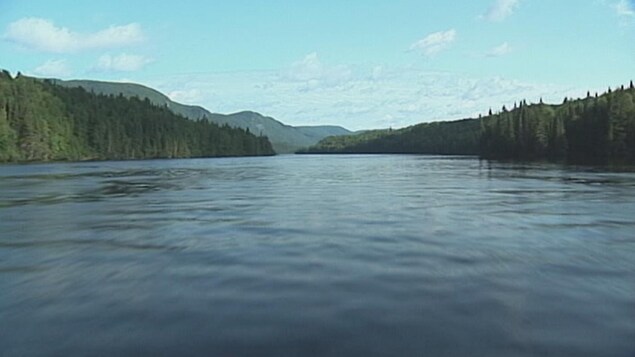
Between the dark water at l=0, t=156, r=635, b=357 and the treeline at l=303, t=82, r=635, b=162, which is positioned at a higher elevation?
the treeline at l=303, t=82, r=635, b=162

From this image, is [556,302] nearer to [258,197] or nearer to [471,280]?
[471,280]

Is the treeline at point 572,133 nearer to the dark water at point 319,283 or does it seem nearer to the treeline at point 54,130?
the dark water at point 319,283

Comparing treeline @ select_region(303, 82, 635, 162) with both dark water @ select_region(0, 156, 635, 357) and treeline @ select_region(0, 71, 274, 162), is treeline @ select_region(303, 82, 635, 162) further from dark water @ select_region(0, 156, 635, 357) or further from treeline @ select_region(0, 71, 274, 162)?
treeline @ select_region(0, 71, 274, 162)

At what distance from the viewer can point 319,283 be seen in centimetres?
1369

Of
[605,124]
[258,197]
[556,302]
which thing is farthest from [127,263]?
[605,124]

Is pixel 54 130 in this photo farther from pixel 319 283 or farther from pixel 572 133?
pixel 319 283

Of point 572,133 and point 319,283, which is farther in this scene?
point 572,133

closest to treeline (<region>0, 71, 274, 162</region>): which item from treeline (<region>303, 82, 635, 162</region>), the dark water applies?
treeline (<region>303, 82, 635, 162</region>)

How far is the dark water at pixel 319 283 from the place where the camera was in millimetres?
9898

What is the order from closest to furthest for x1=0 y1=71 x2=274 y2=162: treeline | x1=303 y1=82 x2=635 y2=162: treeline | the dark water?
the dark water
x1=303 y1=82 x2=635 y2=162: treeline
x1=0 y1=71 x2=274 y2=162: treeline

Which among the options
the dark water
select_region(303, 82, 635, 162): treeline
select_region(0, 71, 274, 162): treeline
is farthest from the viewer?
select_region(0, 71, 274, 162): treeline

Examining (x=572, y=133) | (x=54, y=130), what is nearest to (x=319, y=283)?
(x=572, y=133)

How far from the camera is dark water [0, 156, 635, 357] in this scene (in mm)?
9898

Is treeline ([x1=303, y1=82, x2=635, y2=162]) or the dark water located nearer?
the dark water
